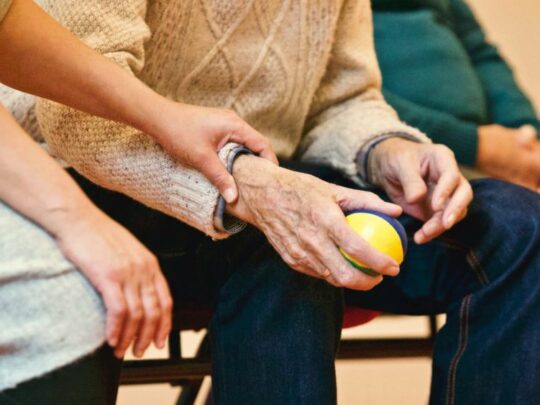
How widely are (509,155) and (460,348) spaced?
2.56 feet

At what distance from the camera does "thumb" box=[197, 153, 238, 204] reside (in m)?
0.82

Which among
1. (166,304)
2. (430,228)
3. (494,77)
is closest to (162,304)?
(166,304)

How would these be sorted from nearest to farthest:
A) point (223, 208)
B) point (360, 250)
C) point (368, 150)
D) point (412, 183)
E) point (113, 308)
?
point (113, 308) < point (360, 250) < point (223, 208) < point (412, 183) < point (368, 150)

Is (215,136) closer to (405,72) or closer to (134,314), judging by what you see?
(134,314)

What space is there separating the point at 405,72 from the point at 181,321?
89cm

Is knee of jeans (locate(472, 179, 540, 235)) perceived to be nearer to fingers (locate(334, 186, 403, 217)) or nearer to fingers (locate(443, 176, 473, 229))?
fingers (locate(443, 176, 473, 229))

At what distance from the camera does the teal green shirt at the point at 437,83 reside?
1.58 meters

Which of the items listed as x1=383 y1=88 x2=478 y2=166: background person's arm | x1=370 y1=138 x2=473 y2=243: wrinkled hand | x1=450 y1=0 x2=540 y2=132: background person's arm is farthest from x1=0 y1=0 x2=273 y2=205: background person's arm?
x1=450 y1=0 x2=540 y2=132: background person's arm

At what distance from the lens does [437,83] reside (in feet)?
5.35

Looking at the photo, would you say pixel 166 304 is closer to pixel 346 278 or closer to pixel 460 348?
pixel 346 278

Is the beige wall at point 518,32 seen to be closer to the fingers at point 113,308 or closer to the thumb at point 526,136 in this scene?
the thumb at point 526,136

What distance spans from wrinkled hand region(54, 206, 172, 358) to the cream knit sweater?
7.3 inches

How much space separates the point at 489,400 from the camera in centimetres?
88

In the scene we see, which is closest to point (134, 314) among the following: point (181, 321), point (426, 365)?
point (181, 321)
